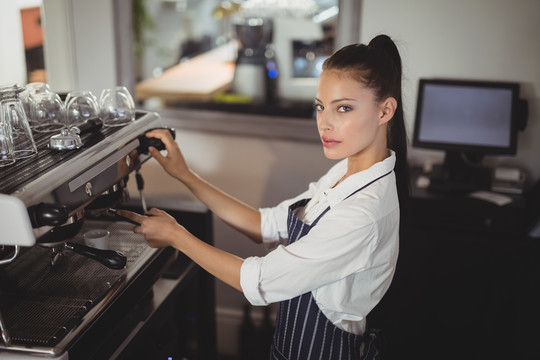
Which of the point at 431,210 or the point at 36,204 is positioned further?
the point at 431,210

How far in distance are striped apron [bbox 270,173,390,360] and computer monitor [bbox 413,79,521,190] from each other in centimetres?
102

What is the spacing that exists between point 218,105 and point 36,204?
1793 millimetres

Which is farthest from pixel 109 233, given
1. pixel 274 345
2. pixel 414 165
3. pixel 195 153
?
pixel 414 165

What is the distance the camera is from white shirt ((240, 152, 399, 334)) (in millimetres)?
1317

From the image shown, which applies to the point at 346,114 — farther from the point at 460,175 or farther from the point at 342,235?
the point at 460,175

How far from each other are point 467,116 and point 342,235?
4.27ft

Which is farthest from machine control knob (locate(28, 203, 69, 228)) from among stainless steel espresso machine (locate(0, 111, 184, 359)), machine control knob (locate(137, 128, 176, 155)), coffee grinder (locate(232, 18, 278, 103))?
coffee grinder (locate(232, 18, 278, 103))

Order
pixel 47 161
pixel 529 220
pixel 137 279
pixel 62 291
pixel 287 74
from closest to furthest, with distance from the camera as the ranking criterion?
1. pixel 47 161
2. pixel 62 291
3. pixel 137 279
4. pixel 529 220
5. pixel 287 74

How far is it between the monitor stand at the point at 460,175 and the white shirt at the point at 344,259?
3.09 ft

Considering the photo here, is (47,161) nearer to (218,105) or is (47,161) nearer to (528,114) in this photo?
(218,105)

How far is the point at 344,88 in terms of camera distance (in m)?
1.38

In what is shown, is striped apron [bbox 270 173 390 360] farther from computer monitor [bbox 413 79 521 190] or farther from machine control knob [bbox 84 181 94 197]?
computer monitor [bbox 413 79 521 190]

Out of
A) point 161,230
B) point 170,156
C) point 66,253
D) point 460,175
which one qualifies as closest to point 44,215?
point 161,230

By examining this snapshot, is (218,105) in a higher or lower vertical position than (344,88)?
lower
